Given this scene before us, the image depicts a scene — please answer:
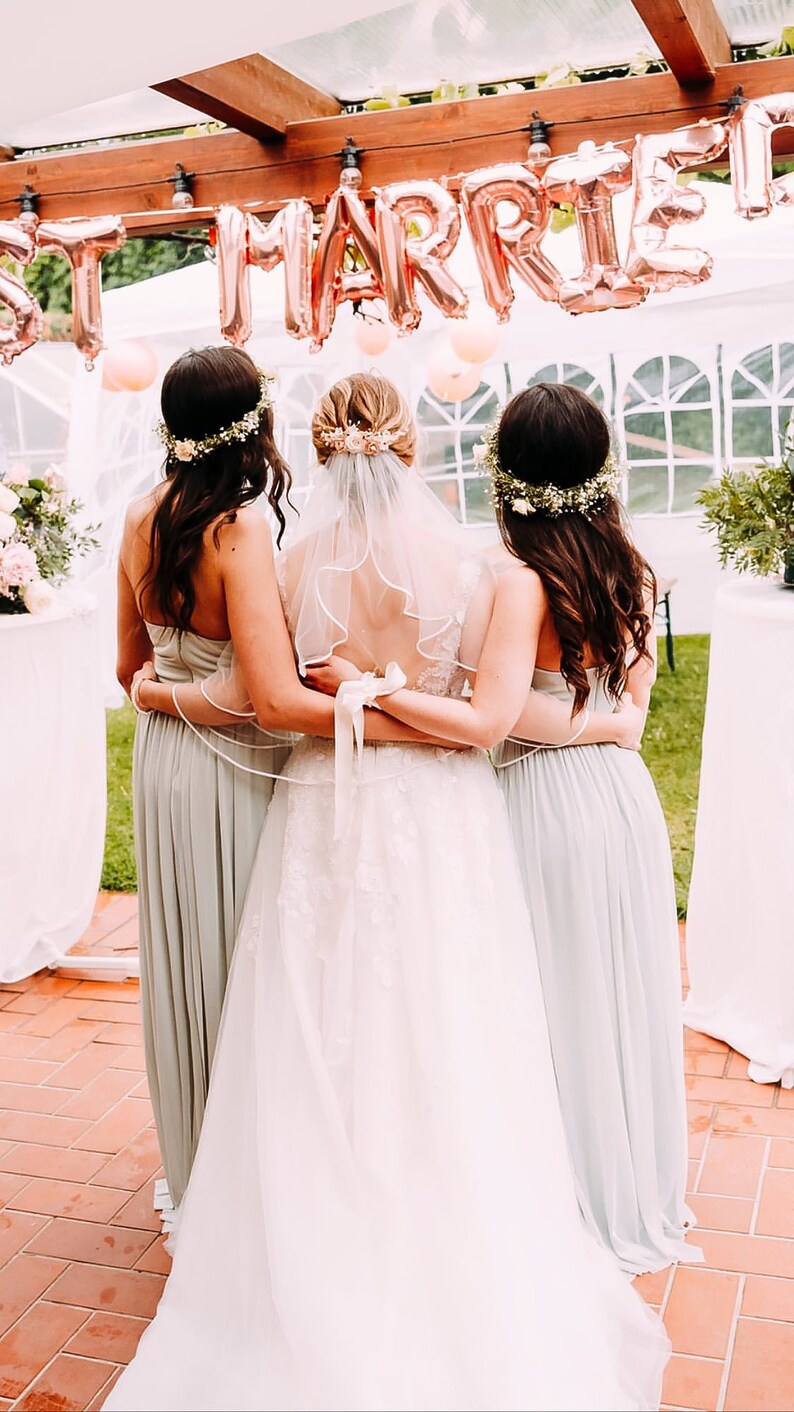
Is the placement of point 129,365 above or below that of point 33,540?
above

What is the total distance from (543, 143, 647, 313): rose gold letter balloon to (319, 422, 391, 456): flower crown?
106 centimetres

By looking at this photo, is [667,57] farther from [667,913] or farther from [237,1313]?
[237,1313]

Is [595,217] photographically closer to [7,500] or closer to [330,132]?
[330,132]

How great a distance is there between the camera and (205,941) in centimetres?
279

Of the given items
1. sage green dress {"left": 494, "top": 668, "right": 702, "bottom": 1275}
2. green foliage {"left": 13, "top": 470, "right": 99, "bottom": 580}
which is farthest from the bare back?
green foliage {"left": 13, "top": 470, "right": 99, "bottom": 580}

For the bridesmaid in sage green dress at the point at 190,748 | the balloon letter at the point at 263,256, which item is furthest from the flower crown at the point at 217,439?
the balloon letter at the point at 263,256

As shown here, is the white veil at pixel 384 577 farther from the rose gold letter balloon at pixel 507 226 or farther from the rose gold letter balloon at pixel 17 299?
the rose gold letter balloon at pixel 17 299

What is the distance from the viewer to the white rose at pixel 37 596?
430 cm

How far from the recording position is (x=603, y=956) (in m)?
2.70

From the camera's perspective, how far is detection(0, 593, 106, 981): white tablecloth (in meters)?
4.30

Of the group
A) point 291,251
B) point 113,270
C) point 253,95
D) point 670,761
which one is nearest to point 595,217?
point 291,251

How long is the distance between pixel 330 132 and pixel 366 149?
0.14 m

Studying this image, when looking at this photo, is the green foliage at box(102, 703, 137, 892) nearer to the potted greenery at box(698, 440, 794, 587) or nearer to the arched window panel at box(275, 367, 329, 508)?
the arched window panel at box(275, 367, 329, 508)

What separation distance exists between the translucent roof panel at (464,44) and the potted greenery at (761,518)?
1244mm
